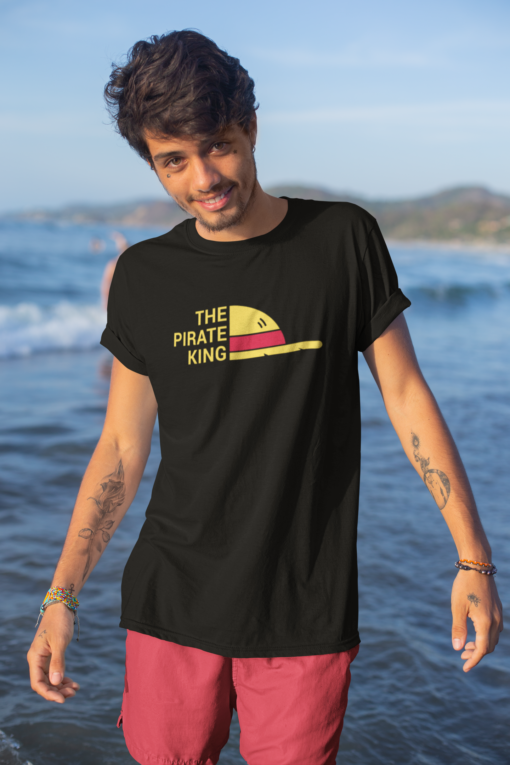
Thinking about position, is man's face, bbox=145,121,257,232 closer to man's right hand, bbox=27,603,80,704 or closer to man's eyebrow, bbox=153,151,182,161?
man's eyebrow, bbox=153,151,182,161

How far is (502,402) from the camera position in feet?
28.6

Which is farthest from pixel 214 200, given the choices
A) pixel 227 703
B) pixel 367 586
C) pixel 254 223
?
pixel 367 586

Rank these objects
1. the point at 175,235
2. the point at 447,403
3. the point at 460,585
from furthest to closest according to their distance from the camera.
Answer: the point at 447,403
the point at 175,235
the point at 460,585

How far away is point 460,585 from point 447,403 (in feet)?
23.9

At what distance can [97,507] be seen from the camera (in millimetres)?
1969

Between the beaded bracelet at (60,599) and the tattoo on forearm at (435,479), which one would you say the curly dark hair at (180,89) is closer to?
the tattoo on forearm at (435,479)

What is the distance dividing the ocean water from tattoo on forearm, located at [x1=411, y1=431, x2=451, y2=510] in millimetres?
1603

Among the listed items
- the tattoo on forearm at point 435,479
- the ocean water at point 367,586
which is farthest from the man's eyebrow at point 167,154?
the ocean water at point 367,586

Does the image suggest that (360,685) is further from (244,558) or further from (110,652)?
(244,558)

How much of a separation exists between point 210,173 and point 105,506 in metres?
0.99

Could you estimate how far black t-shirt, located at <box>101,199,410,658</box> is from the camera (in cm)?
172

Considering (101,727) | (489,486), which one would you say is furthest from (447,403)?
(101,727)

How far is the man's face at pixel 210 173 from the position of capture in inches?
66.9

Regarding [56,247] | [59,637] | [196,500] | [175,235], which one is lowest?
[59,637]
